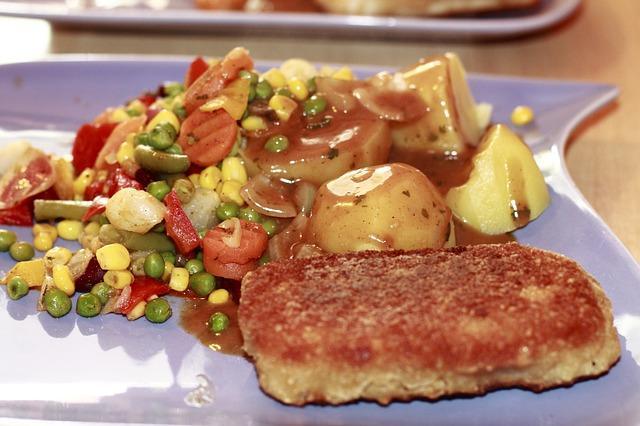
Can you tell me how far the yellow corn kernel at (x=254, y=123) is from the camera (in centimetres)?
437

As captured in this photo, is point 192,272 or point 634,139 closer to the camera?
point 192,272

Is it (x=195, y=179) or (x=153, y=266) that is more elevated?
(x=195, y=179)

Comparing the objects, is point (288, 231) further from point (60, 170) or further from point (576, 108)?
point (576, 108)

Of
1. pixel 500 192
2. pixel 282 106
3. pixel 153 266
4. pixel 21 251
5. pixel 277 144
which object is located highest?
pixel 282 106

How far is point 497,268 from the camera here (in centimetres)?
349

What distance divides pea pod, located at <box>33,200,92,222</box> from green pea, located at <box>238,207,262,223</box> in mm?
822

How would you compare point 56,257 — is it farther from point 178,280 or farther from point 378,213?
point 378,213

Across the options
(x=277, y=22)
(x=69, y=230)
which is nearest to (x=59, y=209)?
(x=69, y=230)

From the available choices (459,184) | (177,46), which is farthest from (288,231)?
(177,46)

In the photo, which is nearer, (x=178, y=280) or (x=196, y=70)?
(x=178, y=280)

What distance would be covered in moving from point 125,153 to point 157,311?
1.05m

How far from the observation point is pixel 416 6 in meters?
6.32

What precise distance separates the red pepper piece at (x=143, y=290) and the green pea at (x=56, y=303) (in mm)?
246

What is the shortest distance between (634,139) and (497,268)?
8.82 feet
